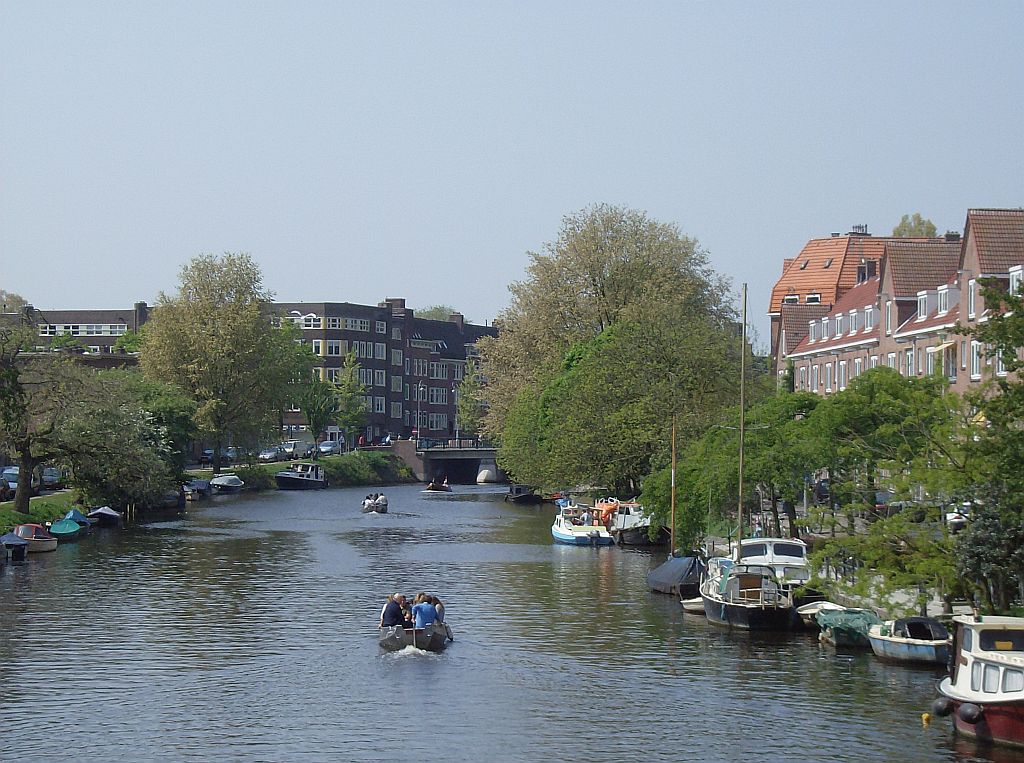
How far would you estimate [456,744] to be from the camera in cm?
3117

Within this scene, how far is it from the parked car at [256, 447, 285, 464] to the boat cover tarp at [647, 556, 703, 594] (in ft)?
318

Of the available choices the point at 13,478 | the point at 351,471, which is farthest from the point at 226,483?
the point at 13,478

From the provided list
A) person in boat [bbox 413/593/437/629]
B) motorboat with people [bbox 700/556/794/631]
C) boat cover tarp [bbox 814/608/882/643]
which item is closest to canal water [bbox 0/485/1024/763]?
motorboat with people [bbox 700/556/794/631]

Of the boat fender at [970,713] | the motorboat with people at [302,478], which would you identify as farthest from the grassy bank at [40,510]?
the boat fender at [970,713]

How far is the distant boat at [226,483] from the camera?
12044 cm

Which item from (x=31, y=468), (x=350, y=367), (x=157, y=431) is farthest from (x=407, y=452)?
(x=31, y=468)

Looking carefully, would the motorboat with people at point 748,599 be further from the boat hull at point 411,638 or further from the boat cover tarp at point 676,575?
the boat hull at point 411,638

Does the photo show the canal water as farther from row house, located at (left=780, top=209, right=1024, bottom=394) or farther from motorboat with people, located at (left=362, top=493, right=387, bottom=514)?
motorboat with people, located at (left=362, top=493, right=387, bottom=514)

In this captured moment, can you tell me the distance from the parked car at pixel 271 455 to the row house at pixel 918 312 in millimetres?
60513

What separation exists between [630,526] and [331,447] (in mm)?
89944

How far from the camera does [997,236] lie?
67.0 m

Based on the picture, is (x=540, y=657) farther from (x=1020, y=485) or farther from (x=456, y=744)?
(x=1020, y=485)

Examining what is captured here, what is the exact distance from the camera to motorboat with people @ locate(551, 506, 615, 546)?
3027 inches

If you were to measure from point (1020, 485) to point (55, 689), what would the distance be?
2328 cm
